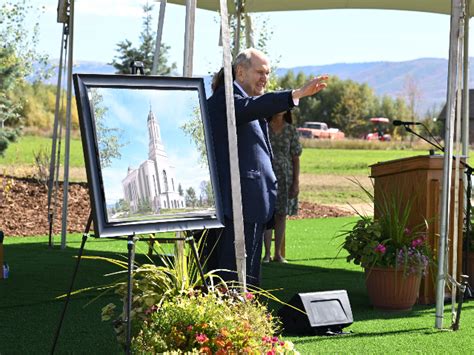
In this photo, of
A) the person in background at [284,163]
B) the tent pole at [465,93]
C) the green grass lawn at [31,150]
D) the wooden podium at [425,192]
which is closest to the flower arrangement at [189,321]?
the wooden podium at [425,192]

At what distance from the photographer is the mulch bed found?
1628 centimetres

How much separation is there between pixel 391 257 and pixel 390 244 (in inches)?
4.4

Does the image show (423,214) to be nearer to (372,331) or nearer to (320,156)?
(372,331)

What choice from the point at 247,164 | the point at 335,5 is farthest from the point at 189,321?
the point at 335,5

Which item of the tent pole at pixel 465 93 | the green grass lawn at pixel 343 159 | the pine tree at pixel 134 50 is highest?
the pine tree at pixel 134 50

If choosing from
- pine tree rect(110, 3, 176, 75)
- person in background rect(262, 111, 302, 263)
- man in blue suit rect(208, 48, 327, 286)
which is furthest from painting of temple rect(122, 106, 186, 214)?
pine tree rect(110, 3, 176, 75)

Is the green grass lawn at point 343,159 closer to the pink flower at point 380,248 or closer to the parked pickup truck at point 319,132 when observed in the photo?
the parked pickup truck at point 319,132

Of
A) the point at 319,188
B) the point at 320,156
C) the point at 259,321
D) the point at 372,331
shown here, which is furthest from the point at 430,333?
the point at 320,156

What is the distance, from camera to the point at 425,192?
8.43 m

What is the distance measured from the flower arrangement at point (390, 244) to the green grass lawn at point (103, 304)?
1.25ft

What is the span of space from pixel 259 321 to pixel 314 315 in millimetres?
1878

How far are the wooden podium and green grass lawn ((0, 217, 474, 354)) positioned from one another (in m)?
0.28

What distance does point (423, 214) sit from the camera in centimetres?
849

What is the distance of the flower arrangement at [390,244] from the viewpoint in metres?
8.06
